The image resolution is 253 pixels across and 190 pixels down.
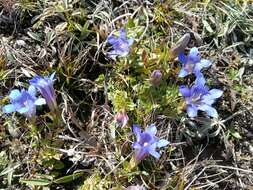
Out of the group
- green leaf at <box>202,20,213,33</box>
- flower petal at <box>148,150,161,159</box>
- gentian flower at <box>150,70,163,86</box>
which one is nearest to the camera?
flower petal at <box>148,150,161,159</box>

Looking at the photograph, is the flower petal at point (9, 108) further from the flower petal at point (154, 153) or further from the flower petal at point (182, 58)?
the flower petal at point (182, 58)

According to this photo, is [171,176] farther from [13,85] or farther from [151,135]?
[13,85]

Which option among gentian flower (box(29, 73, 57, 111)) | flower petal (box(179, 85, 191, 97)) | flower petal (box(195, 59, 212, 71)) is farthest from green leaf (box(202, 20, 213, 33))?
gentian flower (box(29, 73, 57, 111))

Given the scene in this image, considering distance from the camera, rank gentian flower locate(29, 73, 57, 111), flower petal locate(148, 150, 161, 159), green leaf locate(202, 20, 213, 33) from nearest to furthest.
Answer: flower petal locate(148, 150, 161, 159)
gentian flower locate(29, 73, 57, 111)
green leaf locate(202, 20, 213, 33)

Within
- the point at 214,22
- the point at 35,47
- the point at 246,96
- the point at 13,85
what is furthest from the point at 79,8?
the point at 246,96

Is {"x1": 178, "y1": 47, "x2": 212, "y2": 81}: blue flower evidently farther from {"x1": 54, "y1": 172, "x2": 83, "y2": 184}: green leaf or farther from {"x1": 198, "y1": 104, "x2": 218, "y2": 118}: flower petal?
{"x1": 54, "y1": 172, "x2": 83, "y2": 184}: green leaf

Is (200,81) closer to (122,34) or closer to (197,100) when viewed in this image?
(197,100)

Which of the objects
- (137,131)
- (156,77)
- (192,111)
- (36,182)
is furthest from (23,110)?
(192,111)
